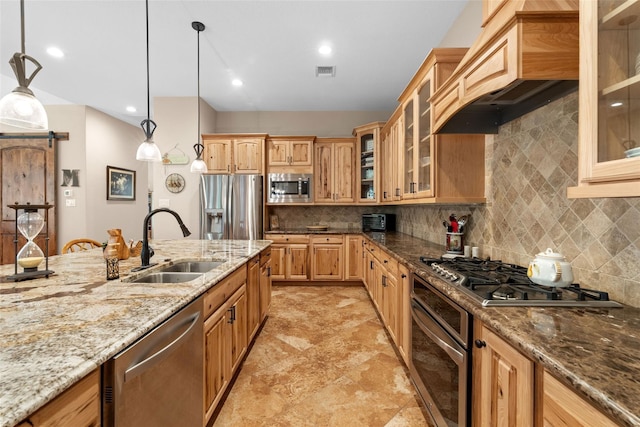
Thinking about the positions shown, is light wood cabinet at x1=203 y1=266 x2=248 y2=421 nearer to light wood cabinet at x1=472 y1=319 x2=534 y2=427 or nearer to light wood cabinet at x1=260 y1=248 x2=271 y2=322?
light wood cabinet at x1=260 y1=248 x2=271 y2=322

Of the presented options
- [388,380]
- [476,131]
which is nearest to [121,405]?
[388,380]

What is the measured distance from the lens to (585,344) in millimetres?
803

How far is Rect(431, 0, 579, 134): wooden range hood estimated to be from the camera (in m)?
1.14

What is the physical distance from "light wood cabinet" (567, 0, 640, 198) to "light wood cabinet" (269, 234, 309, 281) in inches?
147

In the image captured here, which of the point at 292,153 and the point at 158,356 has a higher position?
the point at 292,153

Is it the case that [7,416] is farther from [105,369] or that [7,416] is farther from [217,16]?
[217,16]

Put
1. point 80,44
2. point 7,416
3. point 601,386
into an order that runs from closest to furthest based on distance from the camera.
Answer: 1. point 7,416
2. point 601,386
3. point 80,44

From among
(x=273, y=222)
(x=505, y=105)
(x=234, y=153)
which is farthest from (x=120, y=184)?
(x=505, y=105)

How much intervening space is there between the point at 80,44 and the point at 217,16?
5.71ft

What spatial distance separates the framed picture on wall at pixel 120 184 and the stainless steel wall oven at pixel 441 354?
19.2 feet

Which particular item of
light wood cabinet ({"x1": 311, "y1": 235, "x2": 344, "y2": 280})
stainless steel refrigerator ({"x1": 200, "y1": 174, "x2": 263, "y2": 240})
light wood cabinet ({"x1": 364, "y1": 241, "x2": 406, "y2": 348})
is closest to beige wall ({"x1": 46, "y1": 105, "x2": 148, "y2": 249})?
stainless steel refrigerator ({"x1": 200, "y1": 174, "x2": 263, "y2": 240})

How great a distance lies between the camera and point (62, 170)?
4824 millimetres

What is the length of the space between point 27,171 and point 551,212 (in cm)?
701

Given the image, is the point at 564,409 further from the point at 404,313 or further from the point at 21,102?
the point at 21,102
